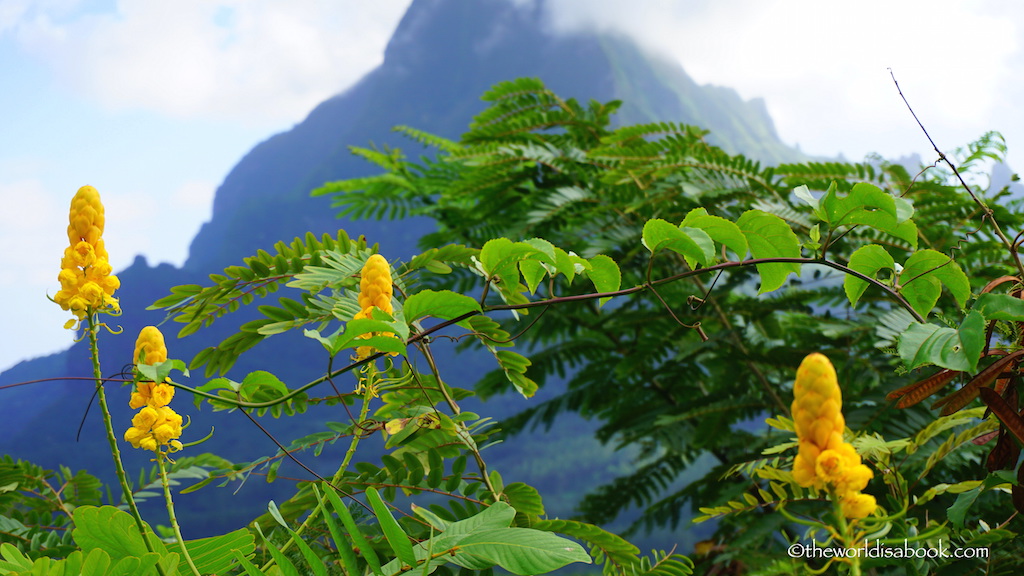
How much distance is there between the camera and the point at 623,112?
16.1 feet

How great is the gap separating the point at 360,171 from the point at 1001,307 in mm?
6493

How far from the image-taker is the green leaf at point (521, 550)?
0.37 meters

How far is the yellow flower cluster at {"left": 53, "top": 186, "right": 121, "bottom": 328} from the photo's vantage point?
44cm

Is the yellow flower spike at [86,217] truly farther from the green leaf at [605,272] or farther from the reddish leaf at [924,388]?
the reddish leaf at [924,388]

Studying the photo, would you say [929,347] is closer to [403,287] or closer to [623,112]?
[403,287]

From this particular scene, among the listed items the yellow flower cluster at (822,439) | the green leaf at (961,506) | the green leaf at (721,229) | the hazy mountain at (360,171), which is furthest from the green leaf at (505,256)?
the hazy mountain at (360,171)

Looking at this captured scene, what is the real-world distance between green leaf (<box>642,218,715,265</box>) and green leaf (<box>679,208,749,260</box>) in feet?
0.04

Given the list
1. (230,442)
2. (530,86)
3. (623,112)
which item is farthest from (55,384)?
(530,86)

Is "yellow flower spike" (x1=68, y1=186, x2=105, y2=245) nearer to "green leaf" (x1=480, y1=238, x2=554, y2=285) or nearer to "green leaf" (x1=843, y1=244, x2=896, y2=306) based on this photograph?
"green leaf" (x1=480, y1=238, x2=554, y2=285)

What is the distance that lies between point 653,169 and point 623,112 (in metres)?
3.79

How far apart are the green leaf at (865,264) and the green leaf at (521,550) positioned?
0.93ft

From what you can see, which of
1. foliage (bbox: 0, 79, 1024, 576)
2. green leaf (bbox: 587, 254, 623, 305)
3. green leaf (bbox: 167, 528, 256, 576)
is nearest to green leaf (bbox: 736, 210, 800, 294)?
foliage (bbox: 0, 79, 1024, 576)

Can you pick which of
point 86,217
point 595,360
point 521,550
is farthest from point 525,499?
point 595,360

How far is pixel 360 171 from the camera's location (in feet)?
21.2
